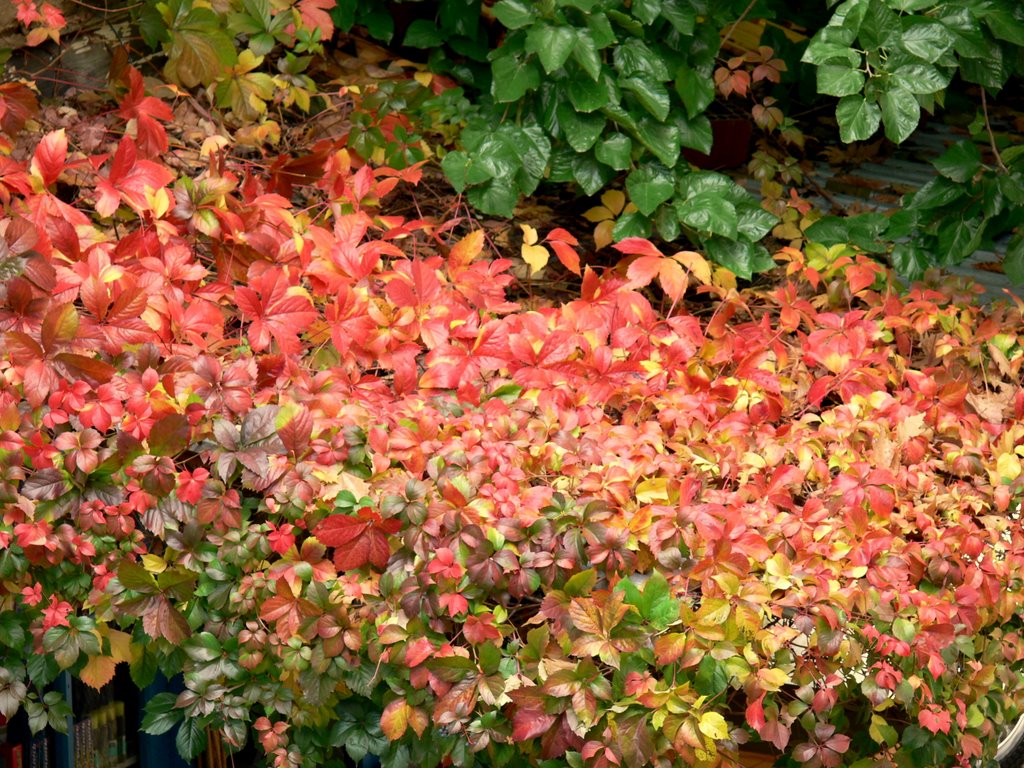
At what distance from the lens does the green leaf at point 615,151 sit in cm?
327

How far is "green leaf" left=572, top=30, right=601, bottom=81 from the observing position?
121 inches

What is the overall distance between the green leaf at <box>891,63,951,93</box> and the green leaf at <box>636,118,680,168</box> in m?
0.70

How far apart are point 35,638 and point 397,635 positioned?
2.20ft

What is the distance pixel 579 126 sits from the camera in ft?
10.8

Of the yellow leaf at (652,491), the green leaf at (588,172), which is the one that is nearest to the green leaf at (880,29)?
the green leaf at (588,172)

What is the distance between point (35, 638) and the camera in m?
2.03

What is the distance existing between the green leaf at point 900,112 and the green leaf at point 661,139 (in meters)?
0.70

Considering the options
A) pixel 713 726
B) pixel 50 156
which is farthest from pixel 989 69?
pixel 50 156

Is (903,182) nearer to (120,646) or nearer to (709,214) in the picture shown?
(709,214)

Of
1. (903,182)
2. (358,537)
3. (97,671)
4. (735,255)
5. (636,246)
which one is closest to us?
(358,537)

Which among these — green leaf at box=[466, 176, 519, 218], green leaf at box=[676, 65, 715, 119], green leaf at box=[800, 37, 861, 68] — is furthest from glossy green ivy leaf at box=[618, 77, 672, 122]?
green leaf at box=[800, 37, 861, 68]

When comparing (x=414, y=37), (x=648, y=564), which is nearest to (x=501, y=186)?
(x=414, y=37)

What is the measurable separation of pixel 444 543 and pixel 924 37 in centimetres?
184

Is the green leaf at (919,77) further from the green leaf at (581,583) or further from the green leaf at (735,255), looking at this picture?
the green leaf at (581,583)
